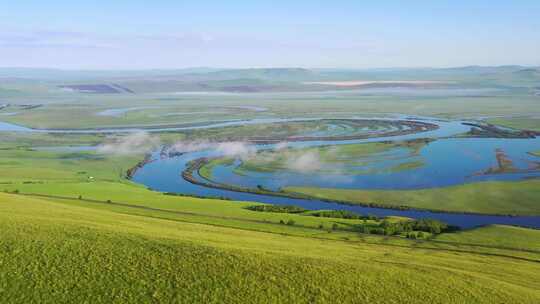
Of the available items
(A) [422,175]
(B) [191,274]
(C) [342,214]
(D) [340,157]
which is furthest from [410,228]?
(D) [340,157]

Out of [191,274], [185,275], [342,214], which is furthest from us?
[342,214]

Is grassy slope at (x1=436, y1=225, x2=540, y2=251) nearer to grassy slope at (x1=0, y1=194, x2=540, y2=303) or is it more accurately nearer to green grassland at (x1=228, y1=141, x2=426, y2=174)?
grassy slope at (x1=0, y1=194, x2=540, y2=303)

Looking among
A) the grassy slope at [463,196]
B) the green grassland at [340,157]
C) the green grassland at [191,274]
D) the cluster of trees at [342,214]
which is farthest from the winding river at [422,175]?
the green grassland at [191,274]

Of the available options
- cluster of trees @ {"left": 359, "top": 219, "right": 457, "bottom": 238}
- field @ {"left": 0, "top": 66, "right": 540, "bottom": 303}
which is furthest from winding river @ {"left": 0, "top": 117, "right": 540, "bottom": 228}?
cluster of trees @ {"left": 359, "top": 219, "right": 457, "bottom": 238}

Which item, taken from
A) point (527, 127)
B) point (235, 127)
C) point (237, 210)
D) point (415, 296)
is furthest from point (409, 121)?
point (415, 296)

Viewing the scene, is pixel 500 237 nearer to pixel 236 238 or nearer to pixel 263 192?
pixel 236 238

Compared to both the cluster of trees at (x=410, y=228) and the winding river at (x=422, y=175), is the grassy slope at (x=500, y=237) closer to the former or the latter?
the cluster of trees at (x=410, y=228)

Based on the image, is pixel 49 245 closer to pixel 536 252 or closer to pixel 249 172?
pixel 536 252

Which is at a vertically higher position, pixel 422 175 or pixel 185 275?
pixel 185 275
